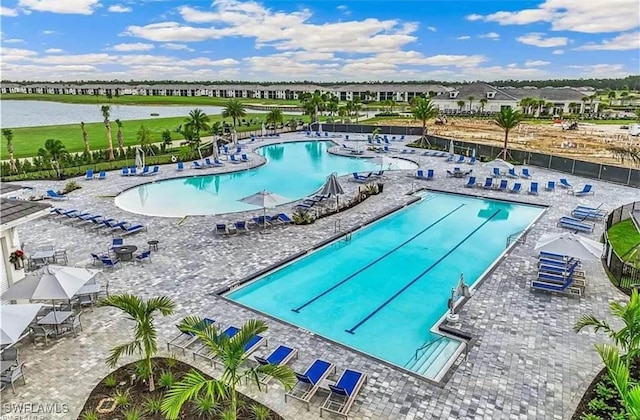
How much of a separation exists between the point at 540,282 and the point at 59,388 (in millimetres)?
11672

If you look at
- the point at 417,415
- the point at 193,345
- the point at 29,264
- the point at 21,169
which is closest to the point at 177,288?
the point at 193,345

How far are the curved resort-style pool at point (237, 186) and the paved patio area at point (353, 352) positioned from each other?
3659 mm

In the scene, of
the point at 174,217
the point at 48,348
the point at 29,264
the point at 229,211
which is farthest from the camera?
the point at 229,211

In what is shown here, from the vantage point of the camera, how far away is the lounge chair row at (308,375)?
7.60 meters

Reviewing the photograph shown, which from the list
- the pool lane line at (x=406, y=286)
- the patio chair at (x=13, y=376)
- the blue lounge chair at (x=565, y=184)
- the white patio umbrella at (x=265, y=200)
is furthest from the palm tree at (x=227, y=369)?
the blue lounge chair at (x=565, y=184)

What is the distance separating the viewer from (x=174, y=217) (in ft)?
61.8

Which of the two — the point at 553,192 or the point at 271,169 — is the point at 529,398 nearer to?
the point at 553,192

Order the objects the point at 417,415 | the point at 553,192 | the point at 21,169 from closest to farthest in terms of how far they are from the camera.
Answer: the point at 417,415 < the point at 553,192 < the point at 21,169

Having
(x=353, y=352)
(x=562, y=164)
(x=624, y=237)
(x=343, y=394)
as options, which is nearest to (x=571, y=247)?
(x=624, y=237)

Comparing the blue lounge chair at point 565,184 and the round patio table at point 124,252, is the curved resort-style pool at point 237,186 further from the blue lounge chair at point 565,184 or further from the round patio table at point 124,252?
the blue lounge chair at point 565,184

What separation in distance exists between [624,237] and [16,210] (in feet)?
65.1

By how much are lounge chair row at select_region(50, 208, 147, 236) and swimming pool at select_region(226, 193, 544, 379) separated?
6.87 m

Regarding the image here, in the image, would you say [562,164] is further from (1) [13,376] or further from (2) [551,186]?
(1) [13,376]

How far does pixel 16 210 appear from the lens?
1126cm
